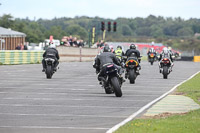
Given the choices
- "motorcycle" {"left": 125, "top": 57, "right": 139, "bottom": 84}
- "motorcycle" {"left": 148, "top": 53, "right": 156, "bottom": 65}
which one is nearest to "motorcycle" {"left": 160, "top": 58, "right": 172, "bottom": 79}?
"motorcycle" {"left": 125, "top": 57, "right": 139, "bottom": 84}

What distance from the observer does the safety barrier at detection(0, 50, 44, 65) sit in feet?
144

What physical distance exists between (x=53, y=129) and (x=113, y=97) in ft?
23.9

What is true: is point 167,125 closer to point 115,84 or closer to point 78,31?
point 115,84

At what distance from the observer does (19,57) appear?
152ft

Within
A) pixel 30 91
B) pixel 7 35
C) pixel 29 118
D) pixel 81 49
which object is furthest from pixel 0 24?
pixel 29 118

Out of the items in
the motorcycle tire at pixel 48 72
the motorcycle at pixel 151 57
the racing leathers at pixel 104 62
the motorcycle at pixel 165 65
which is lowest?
the motorcycle at pixel 151 57

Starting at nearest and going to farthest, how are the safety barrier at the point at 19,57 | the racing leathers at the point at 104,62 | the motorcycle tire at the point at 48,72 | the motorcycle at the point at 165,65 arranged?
the racing leathers at the point at 104,62 < the motorcycle tire at the point at 48,72 < the motorcycle at the point at 165,65 < the safety barrier at the point at 19,57

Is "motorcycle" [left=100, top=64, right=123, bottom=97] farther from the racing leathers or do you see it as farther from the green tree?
the green tree

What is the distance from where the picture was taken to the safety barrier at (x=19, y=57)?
44.0m

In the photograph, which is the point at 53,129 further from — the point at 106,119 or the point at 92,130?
the point at 106,119

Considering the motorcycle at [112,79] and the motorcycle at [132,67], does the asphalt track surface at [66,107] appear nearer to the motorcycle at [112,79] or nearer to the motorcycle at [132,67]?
the motorcycle at [112,79]

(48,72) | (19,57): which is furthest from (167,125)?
(19,57)

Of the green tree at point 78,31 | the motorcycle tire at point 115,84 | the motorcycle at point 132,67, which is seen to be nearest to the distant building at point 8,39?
the motorcycle at point 132,67

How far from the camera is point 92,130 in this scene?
36.8 feet
